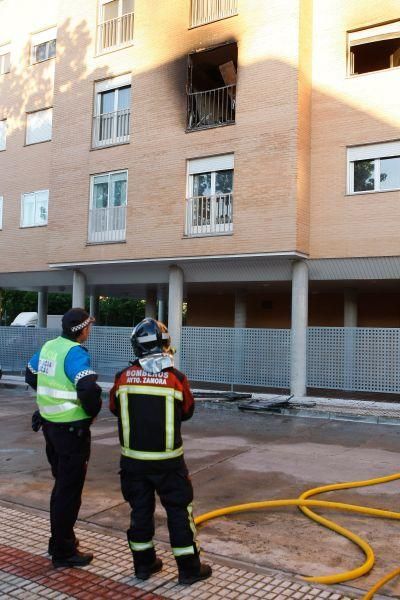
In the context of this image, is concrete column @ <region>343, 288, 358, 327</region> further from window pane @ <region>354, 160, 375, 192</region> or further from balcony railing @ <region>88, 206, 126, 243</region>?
balcony railing @ <region>88, 206, 126, 243</region>

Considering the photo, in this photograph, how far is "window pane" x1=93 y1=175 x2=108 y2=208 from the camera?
17594 millimetres

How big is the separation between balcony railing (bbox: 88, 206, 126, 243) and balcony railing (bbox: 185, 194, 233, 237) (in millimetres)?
2222

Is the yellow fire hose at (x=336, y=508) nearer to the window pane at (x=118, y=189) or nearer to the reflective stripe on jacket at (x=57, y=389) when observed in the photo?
the reflective stripe on jacket at (x=57, y=389)

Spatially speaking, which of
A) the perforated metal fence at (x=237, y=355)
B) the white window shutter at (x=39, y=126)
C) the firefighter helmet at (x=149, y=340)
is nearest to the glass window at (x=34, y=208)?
the white window shutter at (x=39, y=126)

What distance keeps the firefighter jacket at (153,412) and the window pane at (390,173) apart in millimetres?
11724

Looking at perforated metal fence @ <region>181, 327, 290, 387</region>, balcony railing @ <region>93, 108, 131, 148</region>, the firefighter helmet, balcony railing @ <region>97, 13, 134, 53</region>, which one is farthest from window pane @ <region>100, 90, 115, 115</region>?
the firefighter helmet

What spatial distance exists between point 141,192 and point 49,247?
3.80m

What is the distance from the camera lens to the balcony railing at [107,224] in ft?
55.9

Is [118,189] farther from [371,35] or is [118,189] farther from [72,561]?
[72,561]

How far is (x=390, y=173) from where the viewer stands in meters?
14.1

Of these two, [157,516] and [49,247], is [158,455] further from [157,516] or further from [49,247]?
[49,247]

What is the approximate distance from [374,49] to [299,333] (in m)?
7.70

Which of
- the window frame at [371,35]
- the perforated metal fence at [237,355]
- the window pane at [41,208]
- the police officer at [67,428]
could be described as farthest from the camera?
the window pane at [41,208]

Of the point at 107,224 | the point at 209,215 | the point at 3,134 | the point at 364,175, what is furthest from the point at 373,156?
the point at 3,134
